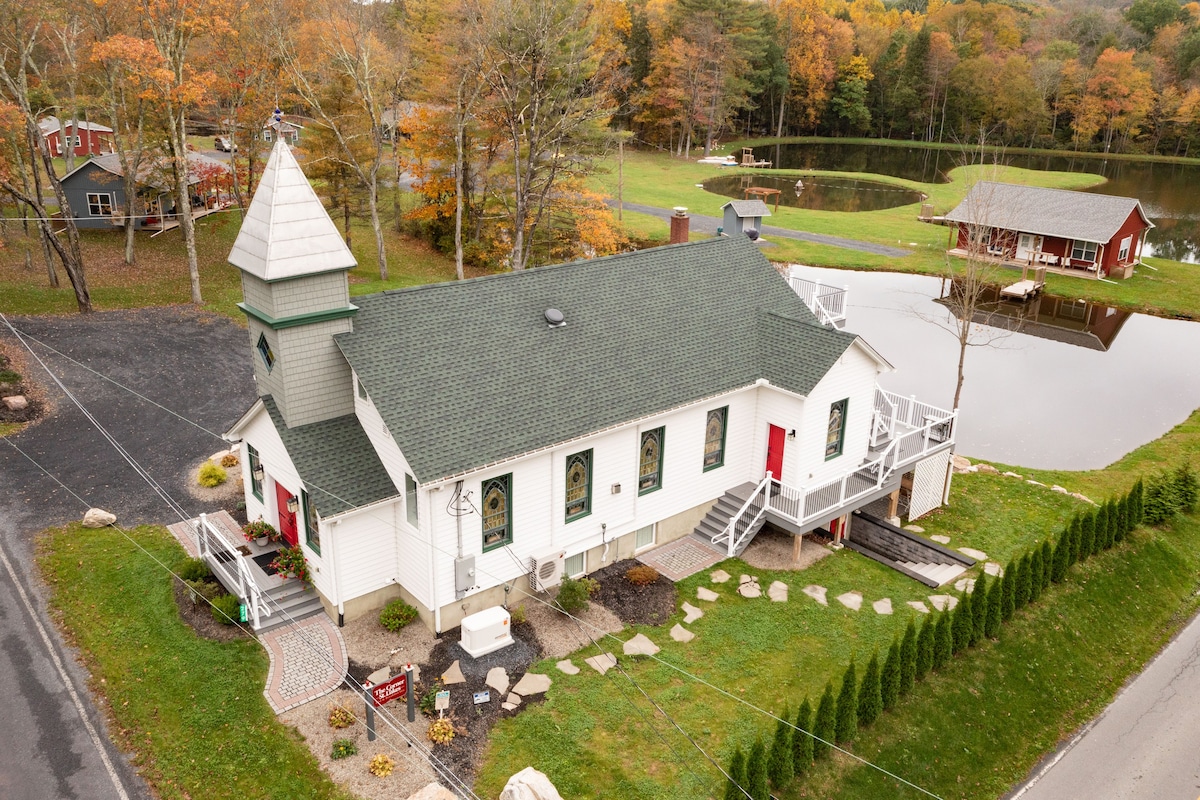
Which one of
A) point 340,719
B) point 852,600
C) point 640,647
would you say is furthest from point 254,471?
point 852,600

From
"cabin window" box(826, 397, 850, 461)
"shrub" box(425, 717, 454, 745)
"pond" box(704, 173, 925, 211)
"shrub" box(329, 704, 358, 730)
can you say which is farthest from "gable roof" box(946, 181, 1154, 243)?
"shrub" box(329, 704, 358, 730)

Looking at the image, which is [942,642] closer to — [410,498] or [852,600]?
[852,600]

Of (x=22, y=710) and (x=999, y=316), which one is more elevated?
(x=999, y=316)

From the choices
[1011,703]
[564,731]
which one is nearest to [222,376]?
[564,731]

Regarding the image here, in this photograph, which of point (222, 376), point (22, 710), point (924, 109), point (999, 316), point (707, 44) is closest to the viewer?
point (22, 710)

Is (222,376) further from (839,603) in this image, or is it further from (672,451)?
(839,603)

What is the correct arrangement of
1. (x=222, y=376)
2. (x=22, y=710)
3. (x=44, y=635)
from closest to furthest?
(x=22, y=710)
(x=44, y=635)
(x=222, y=376)
